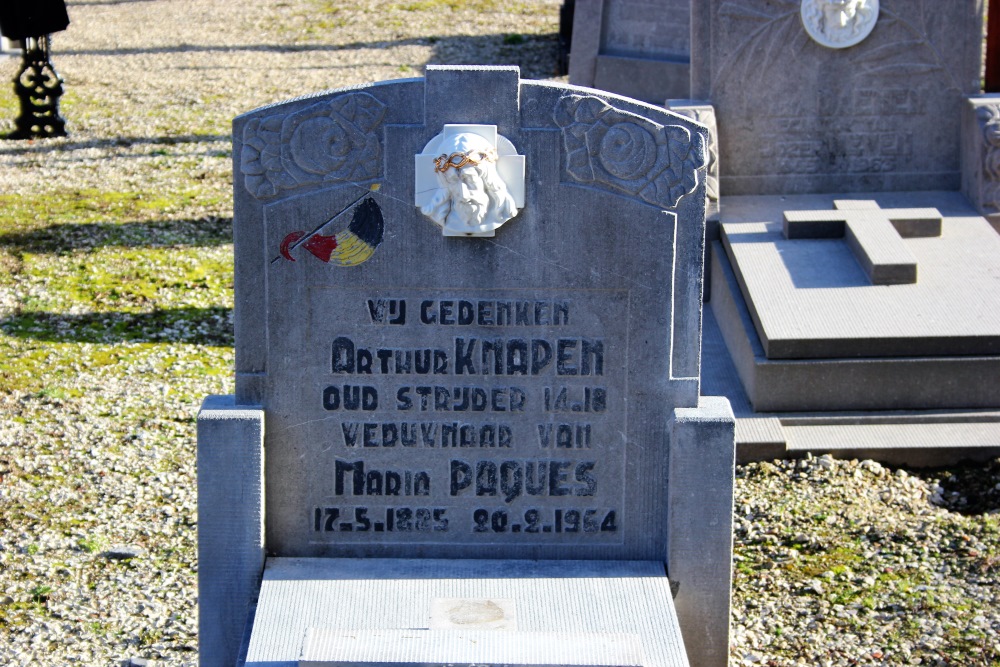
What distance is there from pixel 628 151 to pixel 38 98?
9203 millimetres

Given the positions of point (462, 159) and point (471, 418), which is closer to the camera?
point (462, 159)

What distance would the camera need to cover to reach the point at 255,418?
4.50 meters

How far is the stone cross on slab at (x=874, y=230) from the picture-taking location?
7137 millimetres

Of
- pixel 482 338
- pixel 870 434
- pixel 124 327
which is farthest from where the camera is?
pixel 124 327

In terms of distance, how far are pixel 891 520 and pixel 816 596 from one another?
76 centimetres

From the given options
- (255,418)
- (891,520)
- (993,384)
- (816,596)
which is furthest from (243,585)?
(993,384)

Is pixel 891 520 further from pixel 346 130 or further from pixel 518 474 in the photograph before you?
pixel 346 130

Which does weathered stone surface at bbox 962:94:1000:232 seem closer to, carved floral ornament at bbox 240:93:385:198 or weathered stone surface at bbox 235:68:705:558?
weathered stone surface at bbox 235:68:705:558

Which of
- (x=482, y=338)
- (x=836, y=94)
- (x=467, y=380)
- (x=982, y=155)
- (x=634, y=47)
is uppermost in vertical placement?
(x=634, y=47)

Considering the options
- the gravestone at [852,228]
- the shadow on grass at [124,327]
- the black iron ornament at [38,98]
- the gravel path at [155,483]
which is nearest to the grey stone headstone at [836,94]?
the gravestone at [852,228]

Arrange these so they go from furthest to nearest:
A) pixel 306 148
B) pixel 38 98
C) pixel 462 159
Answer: pixel 38 98, pixel 306 148, pixel 462 159

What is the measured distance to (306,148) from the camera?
173 inches

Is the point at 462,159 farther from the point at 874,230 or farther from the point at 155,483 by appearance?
the point at 874,230

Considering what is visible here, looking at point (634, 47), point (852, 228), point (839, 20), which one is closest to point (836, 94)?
point (839, 20)
